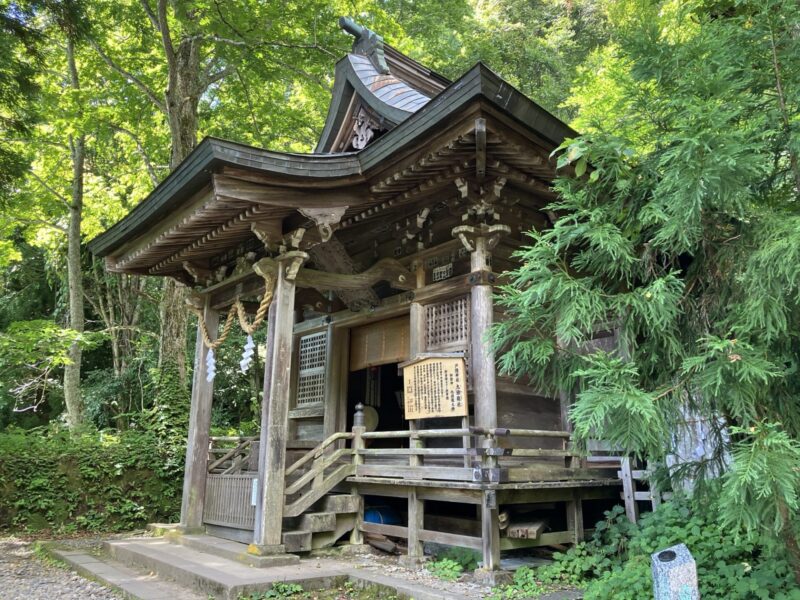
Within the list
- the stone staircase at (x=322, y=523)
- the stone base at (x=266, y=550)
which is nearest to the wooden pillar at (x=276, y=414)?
the stone base at (x=266, y=550)

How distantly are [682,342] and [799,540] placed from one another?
134cm

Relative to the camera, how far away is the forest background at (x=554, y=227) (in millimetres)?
3262

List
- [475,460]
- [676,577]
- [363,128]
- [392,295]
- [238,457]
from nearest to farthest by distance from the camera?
[676,577] < [475,460] < [392,295] < [238,457] < [363,128]

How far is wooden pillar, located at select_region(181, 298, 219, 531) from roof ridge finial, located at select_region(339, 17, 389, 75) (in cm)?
457

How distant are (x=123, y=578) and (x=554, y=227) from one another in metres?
5.73

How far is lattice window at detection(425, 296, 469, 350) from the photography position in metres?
6.93

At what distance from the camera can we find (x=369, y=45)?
30.7 ft

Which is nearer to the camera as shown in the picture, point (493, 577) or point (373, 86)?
point (493, 577)

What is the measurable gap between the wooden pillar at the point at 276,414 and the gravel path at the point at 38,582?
1.54 metres

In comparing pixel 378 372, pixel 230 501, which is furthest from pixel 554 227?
pixel 378 372

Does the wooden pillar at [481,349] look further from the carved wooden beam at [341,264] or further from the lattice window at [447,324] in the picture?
the carved wooden beam at [341,264]

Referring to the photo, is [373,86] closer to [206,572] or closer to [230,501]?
[230,501]

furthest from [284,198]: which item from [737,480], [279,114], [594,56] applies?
[594,56]

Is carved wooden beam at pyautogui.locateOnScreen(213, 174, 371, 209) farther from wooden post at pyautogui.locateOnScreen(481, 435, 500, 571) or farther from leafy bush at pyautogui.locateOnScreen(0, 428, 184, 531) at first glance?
leafy bush at pyautogui.locateOnScreen(0, 428, 184, 531)
